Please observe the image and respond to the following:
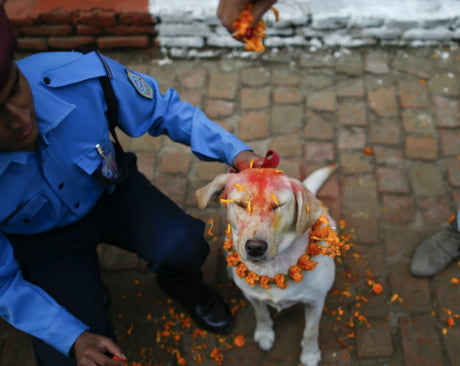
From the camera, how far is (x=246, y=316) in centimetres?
321

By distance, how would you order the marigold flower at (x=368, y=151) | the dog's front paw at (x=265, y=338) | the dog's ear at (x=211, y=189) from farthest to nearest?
the marigold flower at (x=368, y=151) < the dog's front paw at (x=265, y=338) < the dog's ear at (x=211, y=189)

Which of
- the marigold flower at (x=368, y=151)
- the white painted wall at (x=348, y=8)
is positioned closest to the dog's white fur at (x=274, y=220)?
the marigold flower at (x=368, y=151)

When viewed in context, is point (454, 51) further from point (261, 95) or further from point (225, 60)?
point (225, 60)

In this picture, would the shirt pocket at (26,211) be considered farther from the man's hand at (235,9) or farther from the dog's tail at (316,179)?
A: the dog's tail at (316,179)

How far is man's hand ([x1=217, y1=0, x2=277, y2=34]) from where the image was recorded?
89.8 inches

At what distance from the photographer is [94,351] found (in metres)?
2.21

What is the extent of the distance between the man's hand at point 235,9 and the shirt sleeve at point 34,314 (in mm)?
1648

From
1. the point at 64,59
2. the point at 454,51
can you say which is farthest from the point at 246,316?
the point at 454,51

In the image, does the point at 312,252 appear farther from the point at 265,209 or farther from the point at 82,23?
the point at 82,23

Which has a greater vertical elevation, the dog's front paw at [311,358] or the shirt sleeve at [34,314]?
the shirt sleeve at [34,314]

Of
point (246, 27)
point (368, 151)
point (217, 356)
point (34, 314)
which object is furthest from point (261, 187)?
point (368, 151)

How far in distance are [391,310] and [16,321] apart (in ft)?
7.75

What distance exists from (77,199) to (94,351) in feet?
2.64

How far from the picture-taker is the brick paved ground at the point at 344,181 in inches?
120
